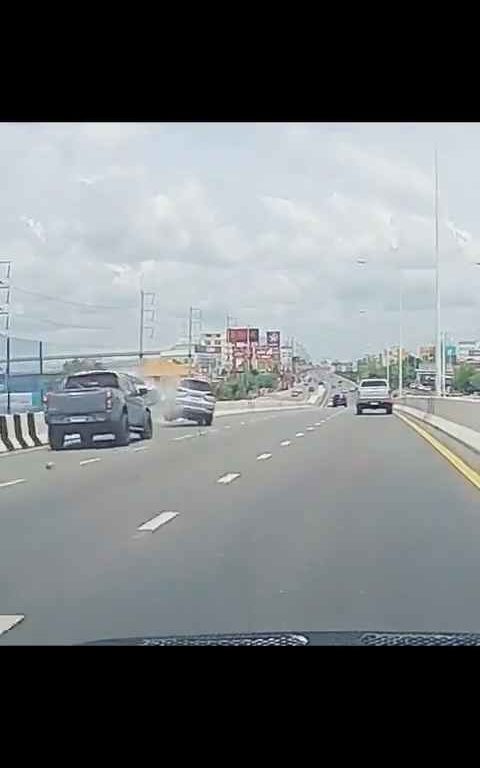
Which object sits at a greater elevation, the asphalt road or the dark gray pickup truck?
the dark gray pickup truck

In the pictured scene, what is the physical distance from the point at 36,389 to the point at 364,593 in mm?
7333

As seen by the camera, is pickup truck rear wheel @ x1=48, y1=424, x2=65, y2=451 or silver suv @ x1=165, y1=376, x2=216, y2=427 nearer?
silver suv @ x1=165, y1=376, x2=216, y2=427

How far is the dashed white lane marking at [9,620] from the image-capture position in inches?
347

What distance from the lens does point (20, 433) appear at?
23.3 metres

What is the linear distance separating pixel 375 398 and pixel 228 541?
33986 millimetres

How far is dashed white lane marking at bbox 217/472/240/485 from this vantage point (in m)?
20.0

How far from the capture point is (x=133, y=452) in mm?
21094

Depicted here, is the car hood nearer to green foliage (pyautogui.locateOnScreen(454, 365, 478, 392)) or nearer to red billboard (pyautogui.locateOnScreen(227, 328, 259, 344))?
red billboard (pyautogui.locateOnScreen(227, 328, 259, 344))

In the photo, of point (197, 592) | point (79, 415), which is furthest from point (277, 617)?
point (79, 415)

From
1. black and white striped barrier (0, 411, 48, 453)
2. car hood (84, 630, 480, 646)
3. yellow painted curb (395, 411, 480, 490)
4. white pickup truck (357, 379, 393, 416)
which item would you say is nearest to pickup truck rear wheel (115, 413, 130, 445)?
black and white striped barrier (0, 411, 48, 453)

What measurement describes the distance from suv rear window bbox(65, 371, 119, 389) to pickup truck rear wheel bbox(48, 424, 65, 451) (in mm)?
2050

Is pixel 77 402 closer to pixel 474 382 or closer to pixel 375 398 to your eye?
pixel 474 382

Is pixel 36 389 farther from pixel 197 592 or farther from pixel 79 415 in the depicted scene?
pixel 197 592

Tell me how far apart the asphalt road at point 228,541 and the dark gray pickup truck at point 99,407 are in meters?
0.75
